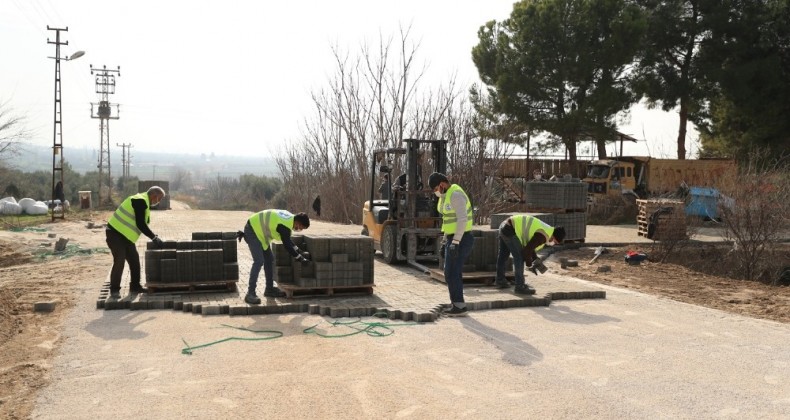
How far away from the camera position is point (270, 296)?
970cm

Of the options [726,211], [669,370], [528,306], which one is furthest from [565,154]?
[669,370]

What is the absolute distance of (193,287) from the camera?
9.88 metres

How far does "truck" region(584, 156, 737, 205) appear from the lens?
29.2 metres

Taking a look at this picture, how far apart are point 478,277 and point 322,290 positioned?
2.74m

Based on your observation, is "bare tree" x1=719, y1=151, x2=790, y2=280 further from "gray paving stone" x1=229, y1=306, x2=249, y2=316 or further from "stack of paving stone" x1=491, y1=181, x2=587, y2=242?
"gray paving stone" x1=229, y1=306, x2=249, y2=316

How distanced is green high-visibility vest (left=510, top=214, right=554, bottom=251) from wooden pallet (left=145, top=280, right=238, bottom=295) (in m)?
4.26

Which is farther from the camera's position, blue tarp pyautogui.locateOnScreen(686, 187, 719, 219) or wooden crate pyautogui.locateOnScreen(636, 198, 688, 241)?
blue tarp pyautogui.locateOnScreen(686, 187, 719, 219)

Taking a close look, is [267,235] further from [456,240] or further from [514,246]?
[514,246]

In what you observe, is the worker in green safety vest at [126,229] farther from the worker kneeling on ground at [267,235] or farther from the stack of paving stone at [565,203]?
the stack of paving stone at [565,203]

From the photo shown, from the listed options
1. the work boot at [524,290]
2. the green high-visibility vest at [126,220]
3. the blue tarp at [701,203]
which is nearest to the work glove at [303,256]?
the green high-visibility vest at [126,220]

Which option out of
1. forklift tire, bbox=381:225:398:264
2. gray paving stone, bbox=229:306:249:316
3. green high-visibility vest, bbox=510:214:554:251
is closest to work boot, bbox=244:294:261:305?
gray paving stone, bbox=229:306:249:316

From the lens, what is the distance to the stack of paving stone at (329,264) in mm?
9539

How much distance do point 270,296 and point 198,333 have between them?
6.63 ft

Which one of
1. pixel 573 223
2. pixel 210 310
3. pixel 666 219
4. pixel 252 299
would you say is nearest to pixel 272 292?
pixel 252 299
